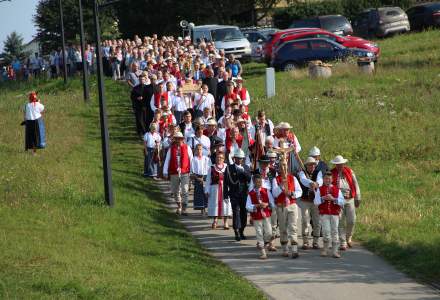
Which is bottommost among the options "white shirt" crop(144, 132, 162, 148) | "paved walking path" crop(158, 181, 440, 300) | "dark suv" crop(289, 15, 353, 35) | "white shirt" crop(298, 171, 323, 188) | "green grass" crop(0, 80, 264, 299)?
"paved walking path" crop(158, 181, 440, 300)

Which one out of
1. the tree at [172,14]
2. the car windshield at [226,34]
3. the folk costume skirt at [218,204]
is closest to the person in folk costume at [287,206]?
the folk costume skirt at [218,204]

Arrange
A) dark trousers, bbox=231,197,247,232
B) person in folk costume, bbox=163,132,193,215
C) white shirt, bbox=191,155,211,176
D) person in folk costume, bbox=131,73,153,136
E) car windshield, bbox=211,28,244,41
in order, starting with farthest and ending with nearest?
1. car windshield, bbox=211,28,244,41
2. person in folk costume, bbox=131,73,153,136
3. person in folk costume, bbox=163,132,193,215
4. white shirt, bbox=191,155,211,176
5. dark trousers, bbox=231,197,247,232

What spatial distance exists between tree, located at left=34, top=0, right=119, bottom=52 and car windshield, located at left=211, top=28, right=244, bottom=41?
53.7ft

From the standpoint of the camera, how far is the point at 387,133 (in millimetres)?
28969

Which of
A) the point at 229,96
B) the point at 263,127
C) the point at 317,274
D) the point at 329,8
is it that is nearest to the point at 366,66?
the point at 229,96

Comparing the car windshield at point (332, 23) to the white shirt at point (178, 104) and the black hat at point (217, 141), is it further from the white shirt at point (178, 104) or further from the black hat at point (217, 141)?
the black hat at point (217, 141)

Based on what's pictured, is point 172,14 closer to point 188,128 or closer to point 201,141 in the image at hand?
point 188,128

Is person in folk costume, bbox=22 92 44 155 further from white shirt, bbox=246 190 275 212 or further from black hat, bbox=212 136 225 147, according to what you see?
white shirt, bbox=246 190 275 212

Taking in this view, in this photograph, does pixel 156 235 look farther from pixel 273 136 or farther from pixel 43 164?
pixel 43 164

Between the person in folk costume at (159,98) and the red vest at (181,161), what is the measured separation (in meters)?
5.43

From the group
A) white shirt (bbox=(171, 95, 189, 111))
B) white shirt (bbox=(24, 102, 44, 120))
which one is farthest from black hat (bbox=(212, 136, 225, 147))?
white shirt (bbox=(24, 102, 44, 120))

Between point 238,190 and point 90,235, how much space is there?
9.34 ft

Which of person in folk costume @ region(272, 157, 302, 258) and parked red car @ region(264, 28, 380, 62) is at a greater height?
parked red car @ region(264, 28, 380, 62)

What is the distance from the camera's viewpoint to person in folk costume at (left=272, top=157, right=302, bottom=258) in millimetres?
16844
